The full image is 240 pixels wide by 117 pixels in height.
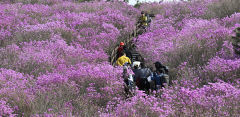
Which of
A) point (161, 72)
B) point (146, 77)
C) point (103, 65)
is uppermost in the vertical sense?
point (161, 72)

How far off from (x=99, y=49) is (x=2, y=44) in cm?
489

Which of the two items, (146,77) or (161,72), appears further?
(146,77)

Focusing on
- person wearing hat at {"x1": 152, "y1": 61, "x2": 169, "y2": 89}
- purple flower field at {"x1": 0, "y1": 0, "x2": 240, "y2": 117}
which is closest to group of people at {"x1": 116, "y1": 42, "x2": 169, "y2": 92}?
person wearing hat at {"x1": 152, "y1": 61, "x2": 169, "y2": 89}

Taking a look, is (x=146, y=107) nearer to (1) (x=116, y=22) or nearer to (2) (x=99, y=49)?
(2) (x=99, y=49)

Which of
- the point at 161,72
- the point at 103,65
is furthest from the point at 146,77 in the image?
the point at 103,65

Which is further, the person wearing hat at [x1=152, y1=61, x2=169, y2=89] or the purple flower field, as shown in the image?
the person wearing hat at [x1=152, y1=61, x2=169, y2=89]

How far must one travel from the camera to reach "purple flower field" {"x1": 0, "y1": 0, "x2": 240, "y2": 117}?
5859 millimetres

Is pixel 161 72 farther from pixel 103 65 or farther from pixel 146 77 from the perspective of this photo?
pixel 103 65

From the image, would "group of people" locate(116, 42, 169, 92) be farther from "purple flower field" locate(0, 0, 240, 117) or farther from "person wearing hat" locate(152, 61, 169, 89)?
"purple flower field" locate(0, 0, 240, 117)

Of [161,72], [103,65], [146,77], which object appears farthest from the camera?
[103,65]

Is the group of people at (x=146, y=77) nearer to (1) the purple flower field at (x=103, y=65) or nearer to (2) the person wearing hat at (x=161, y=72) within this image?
(2) the person wearing hat at (x=161, y=72)

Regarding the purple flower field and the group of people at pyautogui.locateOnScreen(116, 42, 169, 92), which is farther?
the group of people at pyautogui.locateOnScreen(116, 42, 169, 92)

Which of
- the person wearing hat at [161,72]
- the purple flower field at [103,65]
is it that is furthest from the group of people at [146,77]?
the purple flower field at [103,65]

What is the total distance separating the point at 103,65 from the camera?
33.9ft
